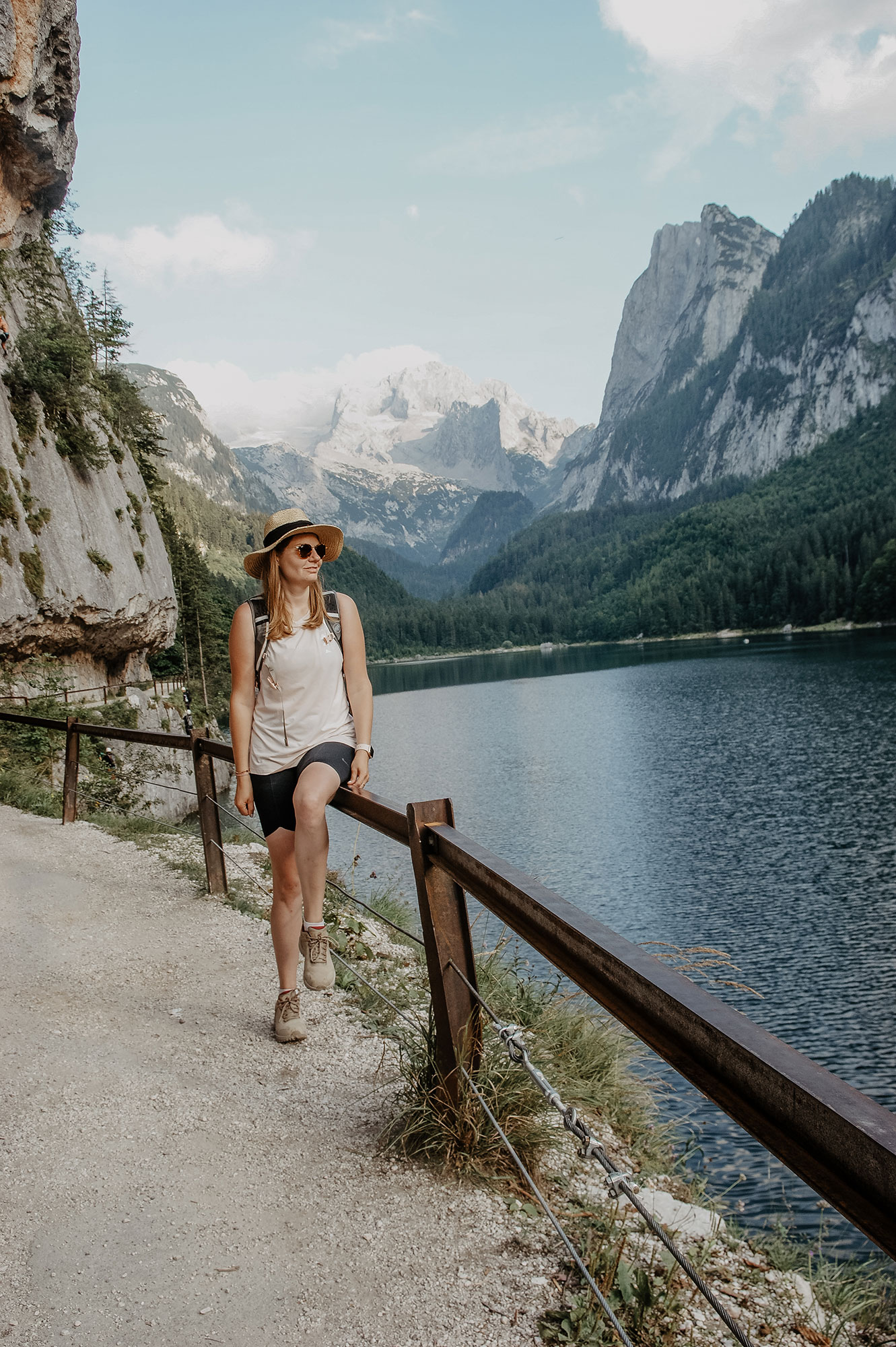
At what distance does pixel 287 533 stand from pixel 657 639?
148480 millimetres

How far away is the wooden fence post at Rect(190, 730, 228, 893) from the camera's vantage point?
7.55 metres

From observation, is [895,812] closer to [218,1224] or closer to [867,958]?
[867,958]

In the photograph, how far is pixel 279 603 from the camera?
164 inches

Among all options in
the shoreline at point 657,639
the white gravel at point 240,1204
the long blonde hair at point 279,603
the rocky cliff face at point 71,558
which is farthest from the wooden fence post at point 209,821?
the shoreline at point 657,639

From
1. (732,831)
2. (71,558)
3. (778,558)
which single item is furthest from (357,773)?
(778,558)

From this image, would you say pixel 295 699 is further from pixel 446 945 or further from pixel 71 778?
pixel 71 778

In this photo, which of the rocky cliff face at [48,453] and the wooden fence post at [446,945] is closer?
the wooden fence post at [446,945]

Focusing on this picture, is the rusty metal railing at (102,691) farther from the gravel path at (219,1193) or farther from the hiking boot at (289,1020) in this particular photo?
the hiking boot at (289,1020)

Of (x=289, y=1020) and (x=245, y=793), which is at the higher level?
(x=245, y=793)

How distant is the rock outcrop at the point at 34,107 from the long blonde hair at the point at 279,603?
2363 cm

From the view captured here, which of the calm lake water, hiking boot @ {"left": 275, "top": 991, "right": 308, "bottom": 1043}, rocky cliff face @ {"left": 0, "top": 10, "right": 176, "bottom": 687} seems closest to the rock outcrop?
rocky cliff face @ {"left": 0, "top": 10, "right": 176, "bottom": 687}

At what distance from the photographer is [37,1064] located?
14.9 ft

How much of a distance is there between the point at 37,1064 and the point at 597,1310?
3174 millimetres

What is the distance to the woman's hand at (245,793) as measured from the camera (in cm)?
425
